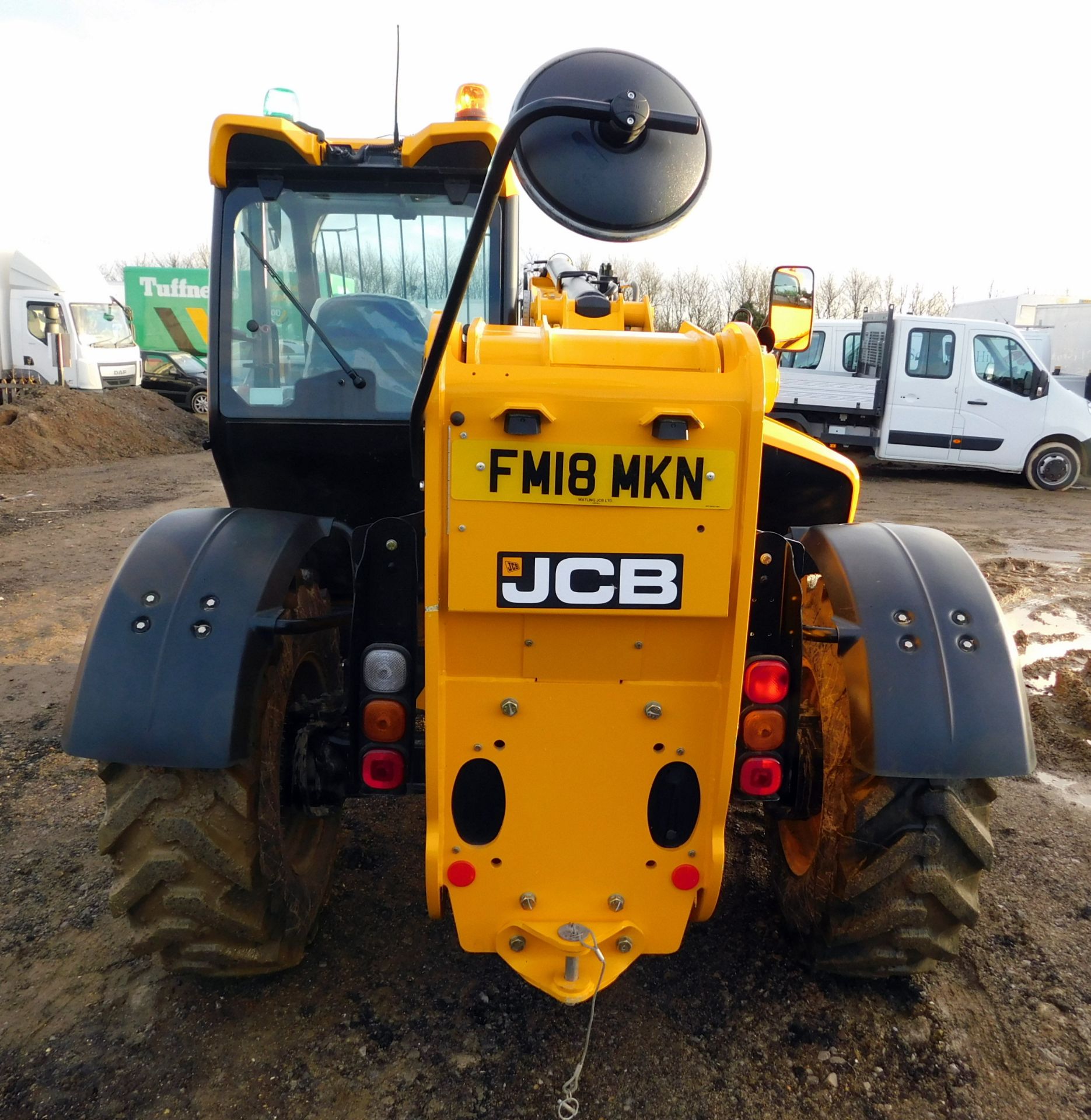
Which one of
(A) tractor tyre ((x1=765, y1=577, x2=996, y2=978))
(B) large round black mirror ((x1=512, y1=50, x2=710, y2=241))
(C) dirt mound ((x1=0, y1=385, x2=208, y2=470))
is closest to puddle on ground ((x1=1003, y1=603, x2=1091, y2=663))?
(A) tractor tyre ((x1=765, y1=577, x2=996, y2=978))


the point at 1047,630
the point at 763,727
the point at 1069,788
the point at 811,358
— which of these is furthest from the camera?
the point at 811,358

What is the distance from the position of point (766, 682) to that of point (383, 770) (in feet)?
3.36

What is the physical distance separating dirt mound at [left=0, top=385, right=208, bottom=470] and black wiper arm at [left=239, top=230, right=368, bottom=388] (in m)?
12.8

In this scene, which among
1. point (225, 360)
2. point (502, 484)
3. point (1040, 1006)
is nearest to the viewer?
point (502, 484)

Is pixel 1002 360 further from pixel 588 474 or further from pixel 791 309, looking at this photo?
pixel 588 474

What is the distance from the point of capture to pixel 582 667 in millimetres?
2033

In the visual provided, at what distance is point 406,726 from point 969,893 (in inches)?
60.7

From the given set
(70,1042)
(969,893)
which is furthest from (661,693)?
(70,1042)

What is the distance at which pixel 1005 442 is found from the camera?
12.9 m

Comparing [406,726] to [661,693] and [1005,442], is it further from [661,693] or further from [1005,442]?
[1005,442]

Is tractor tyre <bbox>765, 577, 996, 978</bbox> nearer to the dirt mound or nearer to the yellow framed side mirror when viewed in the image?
the yellow framed side mirror

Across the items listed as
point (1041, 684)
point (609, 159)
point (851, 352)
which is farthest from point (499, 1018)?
point (851, 352)

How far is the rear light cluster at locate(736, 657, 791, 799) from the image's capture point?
86.4 inches

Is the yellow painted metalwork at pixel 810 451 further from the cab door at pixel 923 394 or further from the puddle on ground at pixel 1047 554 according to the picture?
the cab door at pixel 923 394
